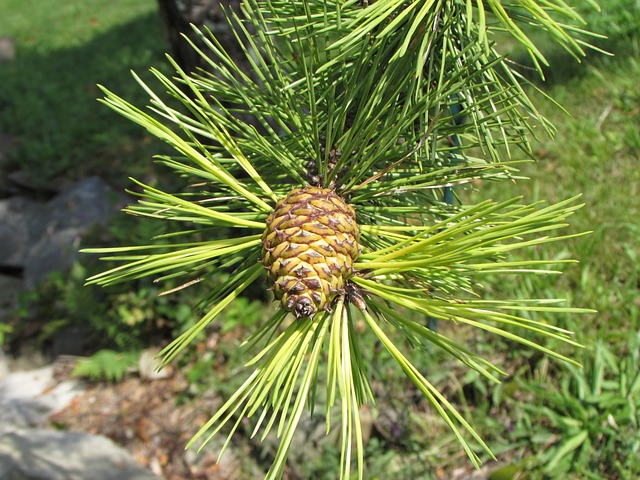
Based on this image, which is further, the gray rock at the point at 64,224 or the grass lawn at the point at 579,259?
the gray rock at the point at 64,224

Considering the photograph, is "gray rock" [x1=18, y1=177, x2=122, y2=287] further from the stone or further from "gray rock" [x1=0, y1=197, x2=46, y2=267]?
the stone

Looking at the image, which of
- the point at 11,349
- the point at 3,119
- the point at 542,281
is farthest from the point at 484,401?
the point at 3,119

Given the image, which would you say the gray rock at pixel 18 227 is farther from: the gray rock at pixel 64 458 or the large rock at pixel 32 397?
the gray rock at pixel 64 458

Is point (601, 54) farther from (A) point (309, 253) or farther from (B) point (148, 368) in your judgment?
(A) point (309, 253)

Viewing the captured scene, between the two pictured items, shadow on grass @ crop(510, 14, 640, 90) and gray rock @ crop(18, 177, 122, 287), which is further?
gray rock @ crop(18, 177, 122, 287)

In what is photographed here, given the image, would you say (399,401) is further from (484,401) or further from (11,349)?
(11,349)

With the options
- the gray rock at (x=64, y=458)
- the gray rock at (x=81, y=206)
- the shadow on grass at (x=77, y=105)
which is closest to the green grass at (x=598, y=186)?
the gray rock at (x=64, y=458)

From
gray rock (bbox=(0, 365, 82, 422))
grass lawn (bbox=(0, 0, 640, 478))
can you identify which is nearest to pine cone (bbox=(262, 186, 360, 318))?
grass lawn (bbox=(0, 0, 640, 478))
